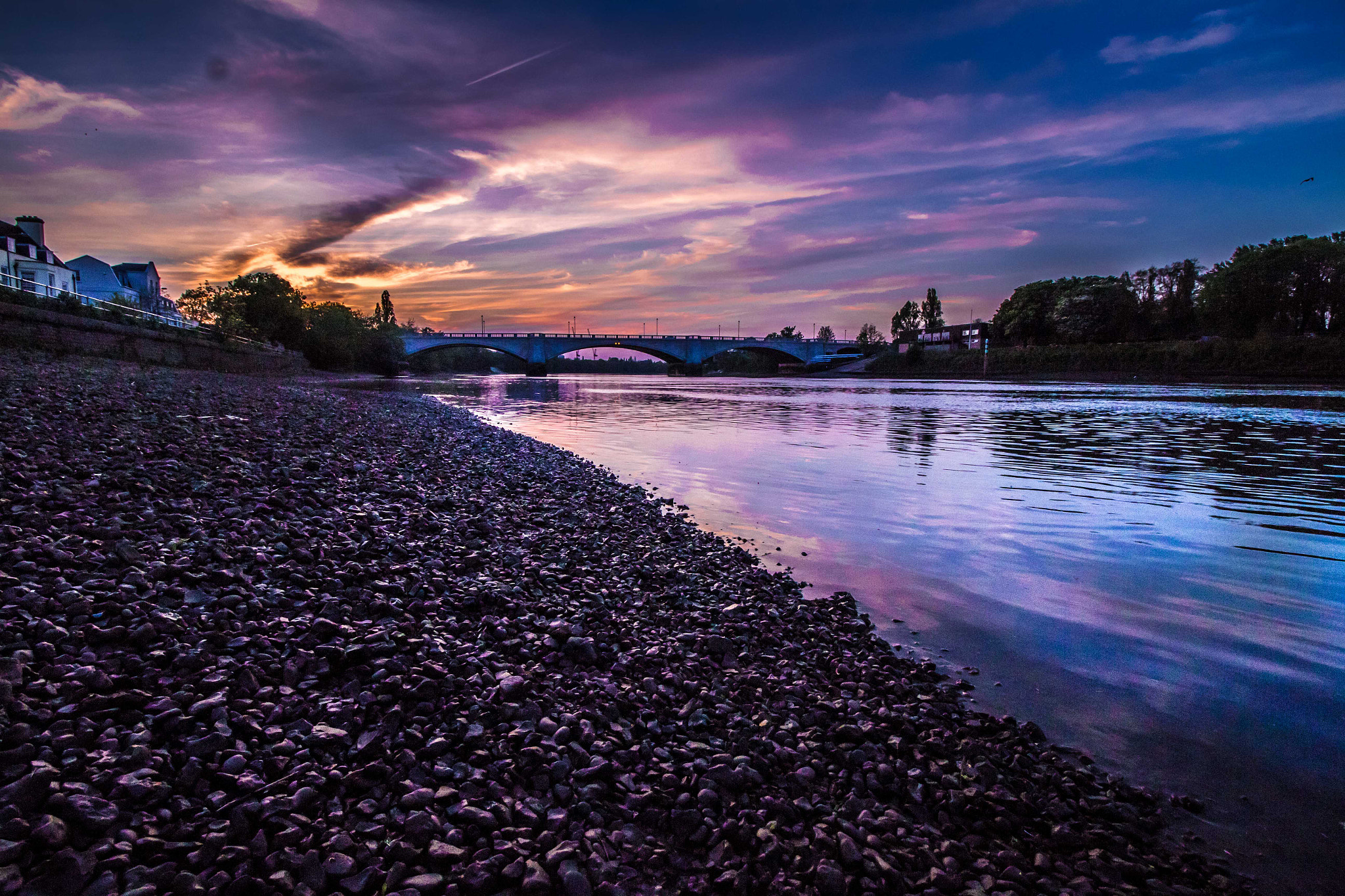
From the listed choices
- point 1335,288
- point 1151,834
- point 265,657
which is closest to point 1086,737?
point 1151,834

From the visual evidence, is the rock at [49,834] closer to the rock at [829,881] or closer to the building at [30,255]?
the rock at [829,881]

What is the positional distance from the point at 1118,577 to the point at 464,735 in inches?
376

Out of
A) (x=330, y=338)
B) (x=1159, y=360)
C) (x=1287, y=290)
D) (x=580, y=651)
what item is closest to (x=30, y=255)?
(x=330, y=338)

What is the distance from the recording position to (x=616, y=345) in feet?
421

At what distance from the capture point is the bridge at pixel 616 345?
377 ft

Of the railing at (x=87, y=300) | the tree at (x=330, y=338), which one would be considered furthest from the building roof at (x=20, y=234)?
the railing at (x=87, y=300)

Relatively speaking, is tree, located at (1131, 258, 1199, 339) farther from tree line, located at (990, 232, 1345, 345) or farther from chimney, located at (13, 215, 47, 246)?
chimney, located at (13, 215, 47, 246)

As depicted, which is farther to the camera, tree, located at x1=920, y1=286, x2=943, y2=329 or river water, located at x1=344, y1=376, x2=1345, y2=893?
tree, located at x1=920, y1=286, x2=943, y2=329

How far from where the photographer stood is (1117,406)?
47.4 metres

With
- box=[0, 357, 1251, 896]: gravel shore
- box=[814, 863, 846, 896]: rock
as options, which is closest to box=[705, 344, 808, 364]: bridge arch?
box=[0, 357, 1251, 896]: gravel shore

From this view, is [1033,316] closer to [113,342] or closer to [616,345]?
[616,345]

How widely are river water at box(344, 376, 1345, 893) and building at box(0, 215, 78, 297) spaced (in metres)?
85.9

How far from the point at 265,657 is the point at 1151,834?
6426 millimetres

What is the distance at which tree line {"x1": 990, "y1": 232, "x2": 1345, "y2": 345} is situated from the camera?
94.7 m
